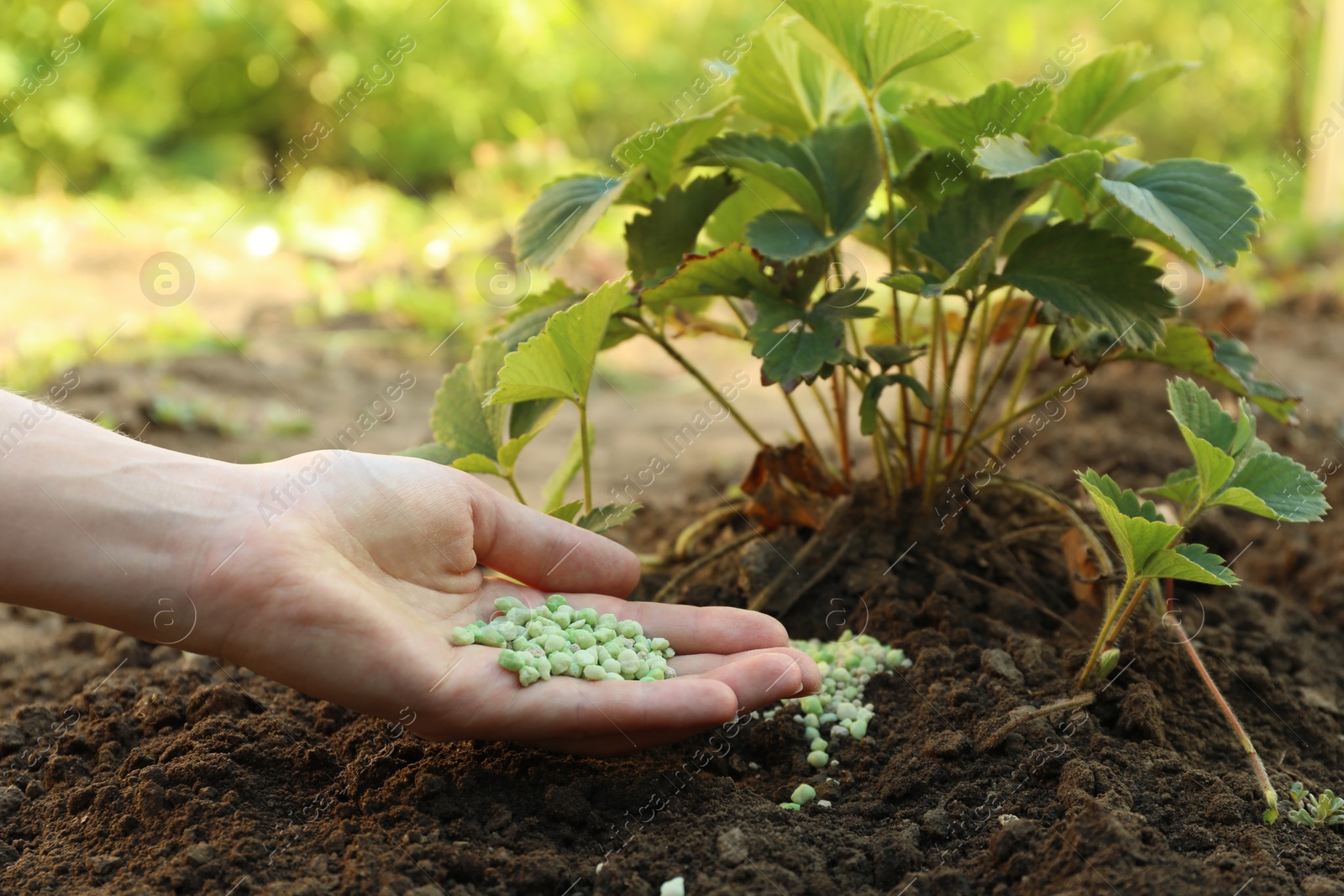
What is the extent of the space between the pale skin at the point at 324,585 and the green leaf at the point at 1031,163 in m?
0.69

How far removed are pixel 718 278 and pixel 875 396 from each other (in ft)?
0.97

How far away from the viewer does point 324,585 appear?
1275mm

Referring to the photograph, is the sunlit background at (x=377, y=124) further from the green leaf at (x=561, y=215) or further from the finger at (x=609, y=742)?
the finger at (x=609, y=742)

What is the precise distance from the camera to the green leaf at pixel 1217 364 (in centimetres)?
153

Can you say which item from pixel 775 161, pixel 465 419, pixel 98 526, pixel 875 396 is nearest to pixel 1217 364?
pixel 875 396

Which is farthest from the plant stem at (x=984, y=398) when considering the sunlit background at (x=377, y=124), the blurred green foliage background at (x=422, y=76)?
the blurred green foliage background at (x=422, y=76)

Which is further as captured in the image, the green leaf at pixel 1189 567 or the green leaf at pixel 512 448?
the green leaf at pixel 512 448

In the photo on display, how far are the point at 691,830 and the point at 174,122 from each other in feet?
21.1

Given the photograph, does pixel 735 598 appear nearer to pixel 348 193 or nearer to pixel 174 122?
pixel 348 193

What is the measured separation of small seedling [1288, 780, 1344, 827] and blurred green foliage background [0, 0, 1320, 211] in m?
4.93

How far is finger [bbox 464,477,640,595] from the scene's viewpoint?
59.7 inches

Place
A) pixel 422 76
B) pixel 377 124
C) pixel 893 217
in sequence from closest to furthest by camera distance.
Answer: pixel 893 217, pixel 422 76, pixel 377 124

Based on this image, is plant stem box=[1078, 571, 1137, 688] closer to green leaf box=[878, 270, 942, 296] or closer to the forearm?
green leaf box=[878, 270, 942, 296]

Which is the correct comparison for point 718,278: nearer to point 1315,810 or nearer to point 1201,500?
point 1201,500
